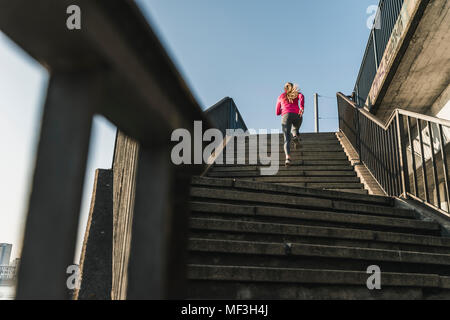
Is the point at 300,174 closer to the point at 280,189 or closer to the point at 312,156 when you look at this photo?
the point at 312,156

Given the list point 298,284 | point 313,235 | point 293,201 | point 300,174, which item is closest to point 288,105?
point 300,174

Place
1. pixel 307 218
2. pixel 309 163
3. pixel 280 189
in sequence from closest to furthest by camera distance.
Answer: pixel 307 218 → pixel 280 189 → pixel 309 163

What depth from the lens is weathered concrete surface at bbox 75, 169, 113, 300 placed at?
408cm

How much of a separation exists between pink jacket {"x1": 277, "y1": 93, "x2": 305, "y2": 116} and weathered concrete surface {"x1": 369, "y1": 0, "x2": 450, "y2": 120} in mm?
1520

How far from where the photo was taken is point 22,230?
0.68 metres

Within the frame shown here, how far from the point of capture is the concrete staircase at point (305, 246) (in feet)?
8.98

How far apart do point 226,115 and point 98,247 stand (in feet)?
27.1

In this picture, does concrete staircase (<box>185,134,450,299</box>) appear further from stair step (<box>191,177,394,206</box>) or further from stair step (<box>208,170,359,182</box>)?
stair step (<box>208,170,359,182</box>)

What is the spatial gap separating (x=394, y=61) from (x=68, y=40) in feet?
22.5

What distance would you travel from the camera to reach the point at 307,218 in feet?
12.4

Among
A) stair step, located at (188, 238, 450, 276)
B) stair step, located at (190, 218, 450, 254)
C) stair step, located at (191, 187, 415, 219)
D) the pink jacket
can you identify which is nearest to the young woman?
the pink jacket

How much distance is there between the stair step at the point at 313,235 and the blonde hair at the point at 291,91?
159 inches

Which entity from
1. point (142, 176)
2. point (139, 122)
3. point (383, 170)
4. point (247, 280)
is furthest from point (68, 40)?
point (383, 170)

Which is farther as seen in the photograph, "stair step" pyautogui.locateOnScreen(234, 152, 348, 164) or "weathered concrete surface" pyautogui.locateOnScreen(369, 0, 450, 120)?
"stair step" pyautogui.locateOnScreen(234, 152, 348, 164)
